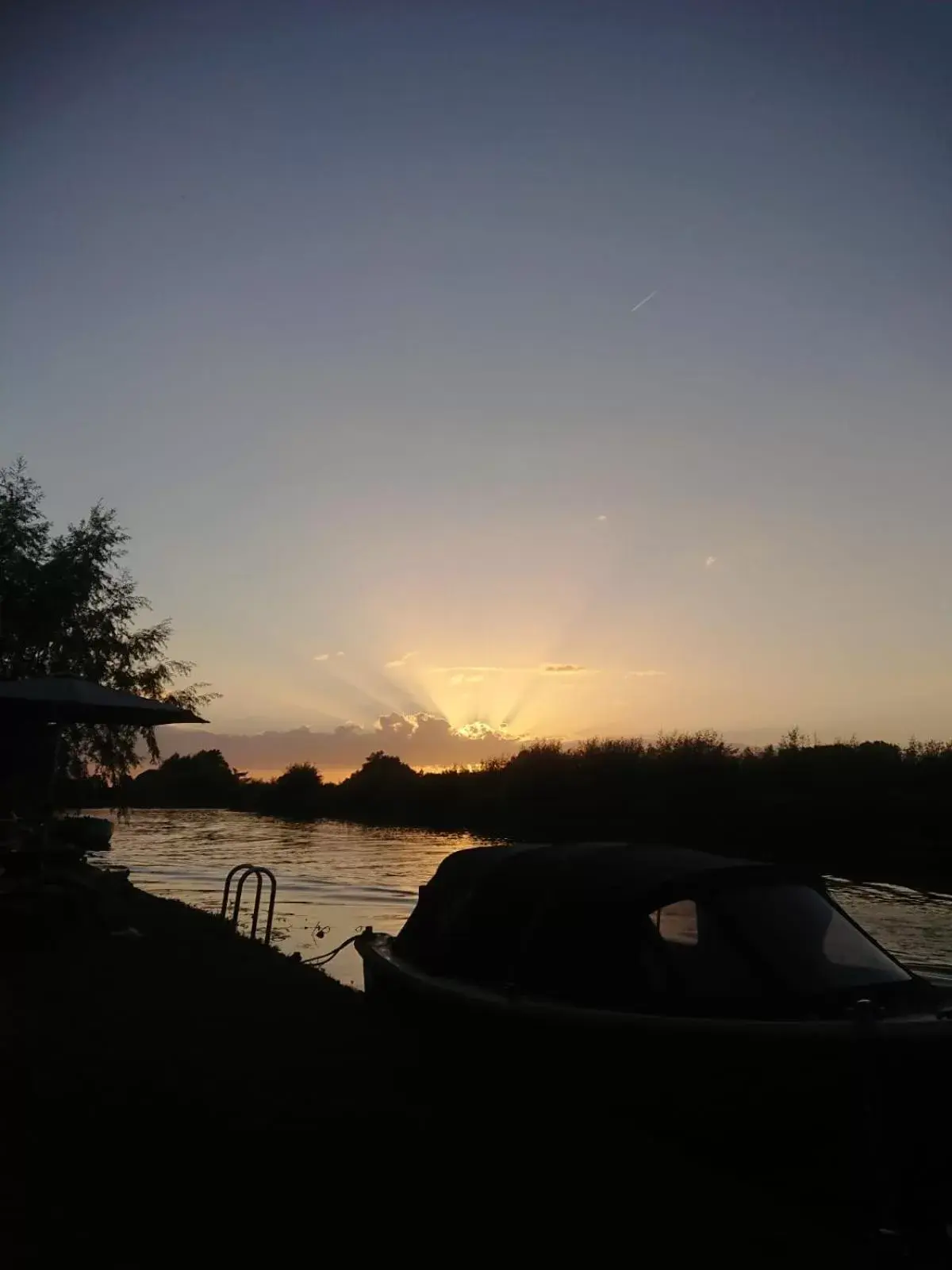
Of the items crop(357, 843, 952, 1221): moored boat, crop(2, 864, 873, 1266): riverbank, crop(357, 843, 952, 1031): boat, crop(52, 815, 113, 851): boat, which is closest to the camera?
crop(2, 864, 873, 1266): riverbank

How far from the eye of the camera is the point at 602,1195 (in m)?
4.62

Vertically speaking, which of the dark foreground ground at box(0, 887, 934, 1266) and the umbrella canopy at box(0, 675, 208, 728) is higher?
the umbrella canopy at box(0, 675, 208, 728)

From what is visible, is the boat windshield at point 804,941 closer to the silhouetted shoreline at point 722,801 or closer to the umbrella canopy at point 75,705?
the umbrella canopy at point 75,705

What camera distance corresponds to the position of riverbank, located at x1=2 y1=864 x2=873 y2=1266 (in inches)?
166

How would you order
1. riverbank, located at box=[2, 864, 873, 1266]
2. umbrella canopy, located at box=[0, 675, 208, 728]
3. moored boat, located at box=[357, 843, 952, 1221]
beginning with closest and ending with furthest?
riverbank, located at box=[2, 864, 873, 1266], moored boat, located at box=[357, 843, 952, 1221], umbrella canopy, located at box=[0, 675, 208, 728]

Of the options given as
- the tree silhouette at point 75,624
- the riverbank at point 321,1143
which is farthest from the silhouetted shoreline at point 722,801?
the riverbank at point 321,1143

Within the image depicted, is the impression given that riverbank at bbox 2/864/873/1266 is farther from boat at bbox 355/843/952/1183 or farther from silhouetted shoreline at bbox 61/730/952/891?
silhouetted shoreline at bbox 61/730/952/891

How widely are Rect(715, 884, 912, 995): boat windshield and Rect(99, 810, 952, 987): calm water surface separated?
7.60m

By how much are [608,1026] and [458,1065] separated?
157 centimetres

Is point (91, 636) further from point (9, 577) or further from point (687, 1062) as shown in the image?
point (687, 1062)

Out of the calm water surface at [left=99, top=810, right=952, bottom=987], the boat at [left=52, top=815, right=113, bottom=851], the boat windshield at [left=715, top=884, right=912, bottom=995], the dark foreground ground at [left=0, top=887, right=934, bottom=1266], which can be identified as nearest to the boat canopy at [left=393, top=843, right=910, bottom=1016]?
the boat windshield at [left=715, top=884, right=912, bottom=995]

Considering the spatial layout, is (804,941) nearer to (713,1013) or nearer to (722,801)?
(713,1013)

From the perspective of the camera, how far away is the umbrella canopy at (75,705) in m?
12.1

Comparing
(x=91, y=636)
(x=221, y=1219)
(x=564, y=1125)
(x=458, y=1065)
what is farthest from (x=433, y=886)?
(x=91, y=636)
